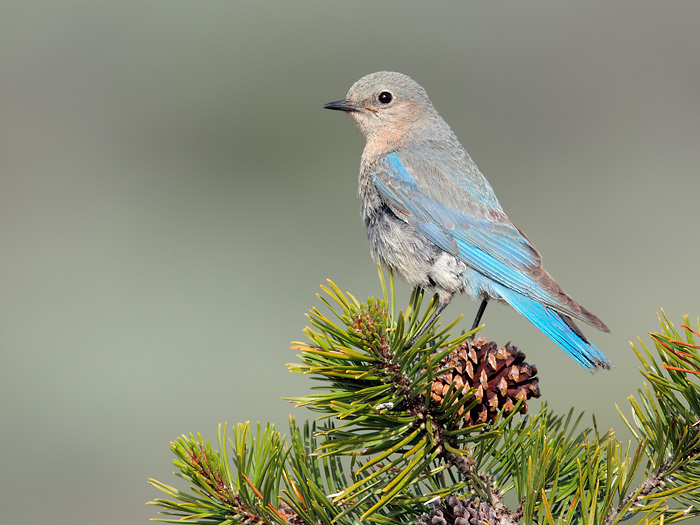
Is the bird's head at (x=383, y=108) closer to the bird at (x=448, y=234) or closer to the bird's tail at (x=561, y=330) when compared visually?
the bird at (x=448, y=234)

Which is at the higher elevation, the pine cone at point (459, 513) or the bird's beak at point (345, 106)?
the bird's beak at point (345, 106)

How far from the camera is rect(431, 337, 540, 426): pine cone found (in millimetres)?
2043

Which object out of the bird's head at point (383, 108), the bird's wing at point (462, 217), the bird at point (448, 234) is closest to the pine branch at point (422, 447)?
the bird at point (448, 234)

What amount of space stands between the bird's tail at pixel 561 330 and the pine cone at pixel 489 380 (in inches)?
33.6

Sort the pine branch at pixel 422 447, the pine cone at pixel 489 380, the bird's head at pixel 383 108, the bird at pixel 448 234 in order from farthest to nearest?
the bird's head at pixel 383 108 → the bird at pixel 448 234 → the pine cone at pixel 489 380 → the pine branch at pixel 422 447

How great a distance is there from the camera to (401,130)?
455 cm

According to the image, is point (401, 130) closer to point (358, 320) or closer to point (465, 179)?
point (465, 179)

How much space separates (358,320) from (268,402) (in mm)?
4244

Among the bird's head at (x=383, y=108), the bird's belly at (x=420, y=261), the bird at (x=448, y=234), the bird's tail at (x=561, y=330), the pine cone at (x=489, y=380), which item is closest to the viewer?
the pine cone at (x=489, y=380)

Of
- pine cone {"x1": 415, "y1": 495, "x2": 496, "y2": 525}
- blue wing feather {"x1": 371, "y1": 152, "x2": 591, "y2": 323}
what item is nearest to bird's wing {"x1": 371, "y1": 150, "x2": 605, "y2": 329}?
blue wing feather {"x1": 371, "y1": 152, "x2": 591, "y2": 323}

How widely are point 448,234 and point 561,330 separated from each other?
0.87 m

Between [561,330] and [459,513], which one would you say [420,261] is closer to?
[561,330]

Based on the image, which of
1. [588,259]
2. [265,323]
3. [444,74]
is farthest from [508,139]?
[265,323]

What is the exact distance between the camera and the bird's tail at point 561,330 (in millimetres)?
2939
